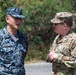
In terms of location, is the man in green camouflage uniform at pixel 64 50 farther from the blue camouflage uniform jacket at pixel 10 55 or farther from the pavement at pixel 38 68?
the pavement at pixel 38 68

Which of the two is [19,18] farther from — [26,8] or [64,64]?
[26,8]

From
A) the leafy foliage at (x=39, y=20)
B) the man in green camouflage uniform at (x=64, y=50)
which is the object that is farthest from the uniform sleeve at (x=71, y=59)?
the leafy foliage at (x=39, y=20)

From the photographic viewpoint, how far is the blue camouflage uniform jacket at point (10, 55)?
432 cm

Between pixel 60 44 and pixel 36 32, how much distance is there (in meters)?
7.74

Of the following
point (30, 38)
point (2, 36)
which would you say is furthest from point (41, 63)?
point (2, 36)

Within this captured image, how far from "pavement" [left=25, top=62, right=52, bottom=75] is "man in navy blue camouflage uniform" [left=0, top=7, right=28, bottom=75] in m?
5.05

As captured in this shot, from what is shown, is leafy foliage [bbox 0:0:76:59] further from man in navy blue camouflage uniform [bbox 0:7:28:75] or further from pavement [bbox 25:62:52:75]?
man in navy blue camouflage uniform [bbox 0:7:28:75]

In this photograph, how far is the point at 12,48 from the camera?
436cm

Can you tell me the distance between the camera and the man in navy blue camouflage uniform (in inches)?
170

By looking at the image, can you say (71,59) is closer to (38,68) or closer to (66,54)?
(66,54)

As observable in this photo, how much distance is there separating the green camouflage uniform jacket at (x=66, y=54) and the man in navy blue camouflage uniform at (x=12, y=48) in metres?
0.39

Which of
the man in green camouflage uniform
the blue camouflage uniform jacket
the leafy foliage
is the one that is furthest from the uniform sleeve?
the leafy foliage

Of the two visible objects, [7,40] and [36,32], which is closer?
[7,40]

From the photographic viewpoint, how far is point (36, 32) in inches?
476
